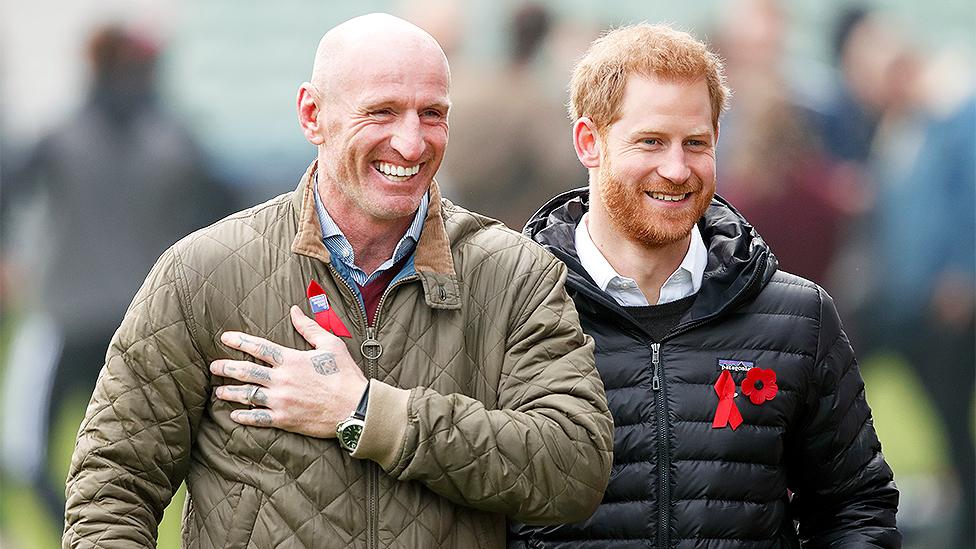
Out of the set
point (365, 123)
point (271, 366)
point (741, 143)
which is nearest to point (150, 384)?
point (271, 366)

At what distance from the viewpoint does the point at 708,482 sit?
2855mm

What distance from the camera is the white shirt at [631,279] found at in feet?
9.87

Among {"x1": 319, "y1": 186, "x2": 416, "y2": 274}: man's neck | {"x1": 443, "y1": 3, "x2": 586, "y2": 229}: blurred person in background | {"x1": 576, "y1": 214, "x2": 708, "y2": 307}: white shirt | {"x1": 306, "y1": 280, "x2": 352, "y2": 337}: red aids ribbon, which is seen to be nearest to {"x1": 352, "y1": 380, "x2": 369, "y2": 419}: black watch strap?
{"x1": 306, "y1": 280, "x2": 352, "y2": 337}: red aids ribbon

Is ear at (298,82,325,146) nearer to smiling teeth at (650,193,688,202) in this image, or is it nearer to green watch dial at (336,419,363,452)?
green watch dial at (336,419,363,452)

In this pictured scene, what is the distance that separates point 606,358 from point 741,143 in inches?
170

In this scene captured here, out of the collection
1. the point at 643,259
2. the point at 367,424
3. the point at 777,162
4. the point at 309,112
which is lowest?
the point at 777,162

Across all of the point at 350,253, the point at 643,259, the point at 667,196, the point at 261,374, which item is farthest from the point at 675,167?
the point at 261,374

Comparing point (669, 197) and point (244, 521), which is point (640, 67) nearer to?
point (669, 197)

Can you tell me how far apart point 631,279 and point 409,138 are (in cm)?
72

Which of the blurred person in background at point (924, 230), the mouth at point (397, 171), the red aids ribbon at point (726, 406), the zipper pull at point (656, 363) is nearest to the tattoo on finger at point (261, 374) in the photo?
the mouth at point (397, 171)

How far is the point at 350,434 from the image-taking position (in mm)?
2422

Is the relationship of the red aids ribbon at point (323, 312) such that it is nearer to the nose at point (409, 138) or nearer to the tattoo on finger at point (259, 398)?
the tattoo on finger at point (259, 398)

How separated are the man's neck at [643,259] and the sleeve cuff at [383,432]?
2.57 feet

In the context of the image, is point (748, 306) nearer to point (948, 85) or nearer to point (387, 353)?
point (387, 353)
